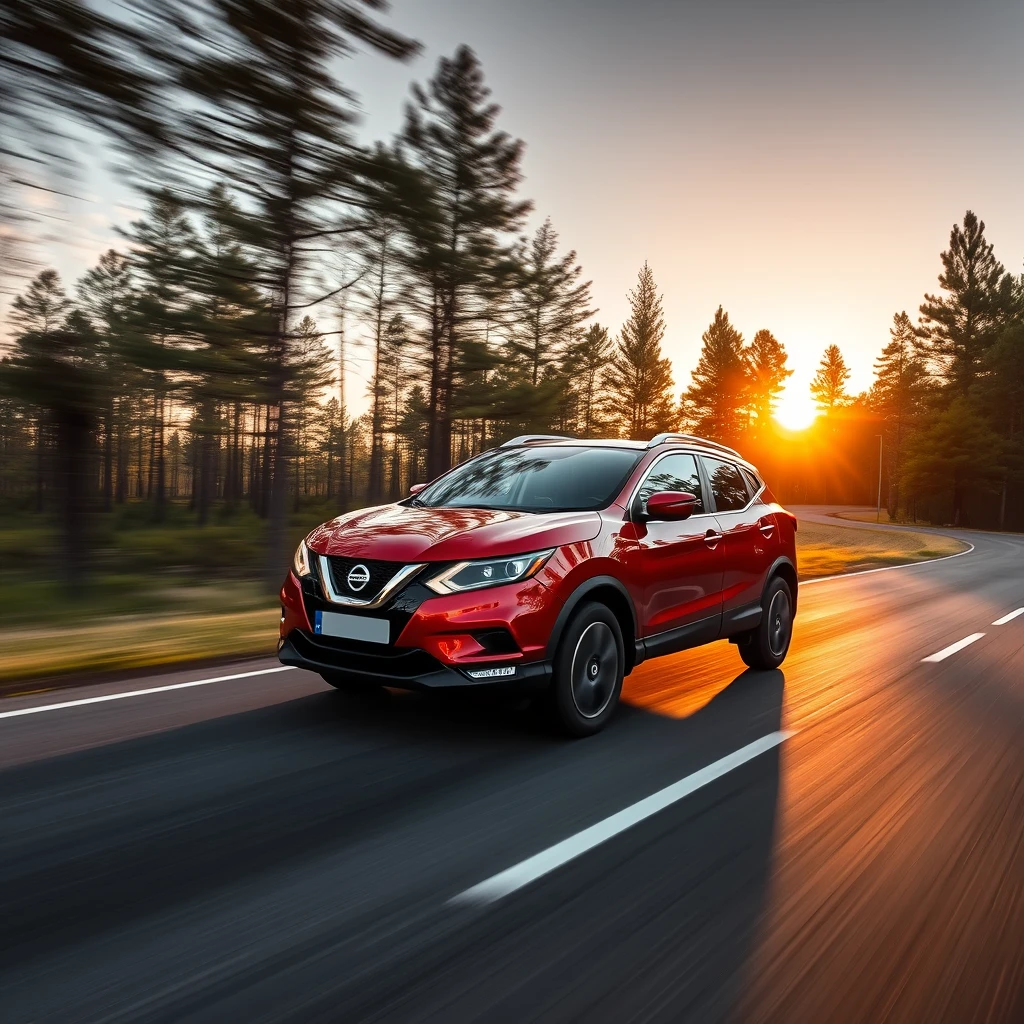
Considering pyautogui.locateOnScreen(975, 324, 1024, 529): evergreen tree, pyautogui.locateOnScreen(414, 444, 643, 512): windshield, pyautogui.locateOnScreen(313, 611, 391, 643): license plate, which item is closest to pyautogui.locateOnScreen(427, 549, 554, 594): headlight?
pyautogui.locateOnScreen(313, 611, 391, 643): license plate

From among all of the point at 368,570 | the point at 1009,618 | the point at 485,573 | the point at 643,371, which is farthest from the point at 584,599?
the point at 643,371

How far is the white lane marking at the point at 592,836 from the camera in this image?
338 cm

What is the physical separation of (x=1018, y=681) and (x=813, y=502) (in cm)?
12463

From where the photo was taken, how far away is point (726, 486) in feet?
24.7

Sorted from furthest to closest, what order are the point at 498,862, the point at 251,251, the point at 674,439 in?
the point at 251,251 < the point at 674,439 < the point at 498,862

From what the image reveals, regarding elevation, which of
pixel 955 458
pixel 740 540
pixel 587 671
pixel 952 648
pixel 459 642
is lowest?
pixel 952 648

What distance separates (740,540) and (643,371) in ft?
181

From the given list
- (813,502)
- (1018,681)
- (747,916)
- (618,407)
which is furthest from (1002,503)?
(747,916)

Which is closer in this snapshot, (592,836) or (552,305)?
(592,836)

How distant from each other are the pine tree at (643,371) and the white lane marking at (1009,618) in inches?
1881

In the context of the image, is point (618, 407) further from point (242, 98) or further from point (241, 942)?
point (241, 942)

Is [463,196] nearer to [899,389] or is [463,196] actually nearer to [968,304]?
[968,304]

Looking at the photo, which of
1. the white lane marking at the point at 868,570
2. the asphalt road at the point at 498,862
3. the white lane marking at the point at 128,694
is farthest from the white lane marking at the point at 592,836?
the white lane marking at the point at 868,570

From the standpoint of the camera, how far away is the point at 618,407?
201 ft
